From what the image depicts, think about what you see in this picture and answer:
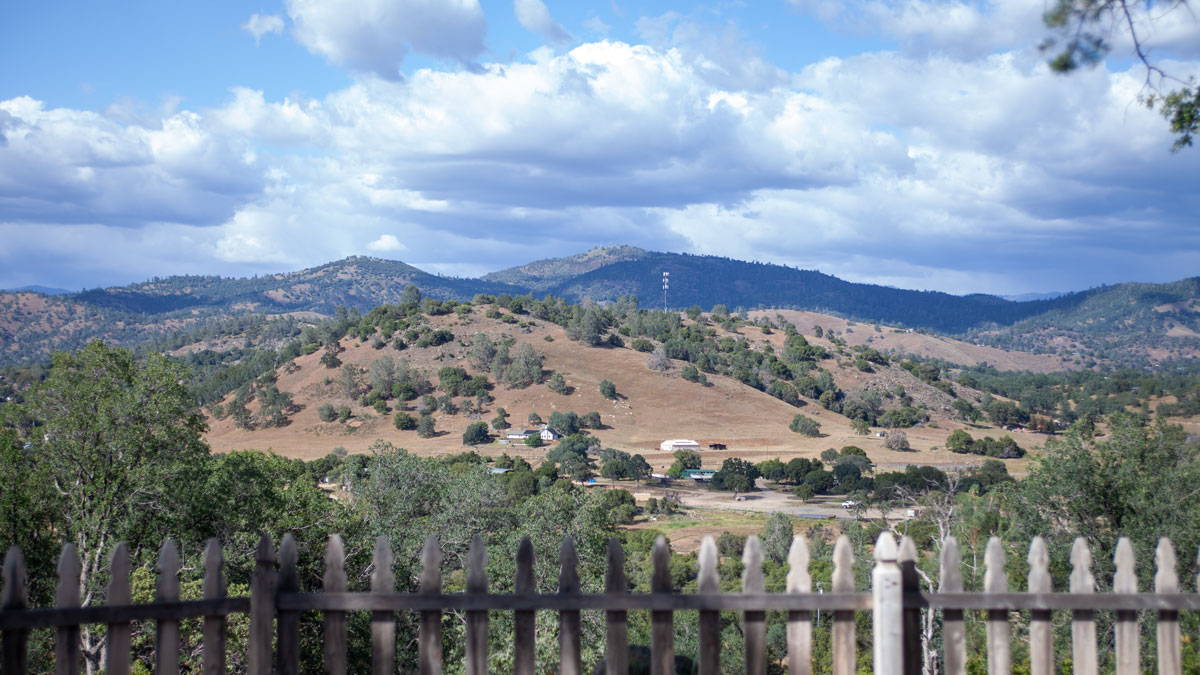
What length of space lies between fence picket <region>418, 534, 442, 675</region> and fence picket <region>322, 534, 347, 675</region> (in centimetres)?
39

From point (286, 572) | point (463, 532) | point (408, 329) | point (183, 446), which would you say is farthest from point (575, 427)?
point (286, 572)

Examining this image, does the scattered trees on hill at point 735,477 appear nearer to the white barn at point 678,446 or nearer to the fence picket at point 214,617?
the white barn at point 678,446

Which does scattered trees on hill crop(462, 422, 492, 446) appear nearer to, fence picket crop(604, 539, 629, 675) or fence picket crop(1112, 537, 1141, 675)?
fence picket crop(604, 539, 629, 675)

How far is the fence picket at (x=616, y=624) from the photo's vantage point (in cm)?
423

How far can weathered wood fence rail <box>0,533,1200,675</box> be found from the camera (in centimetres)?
421

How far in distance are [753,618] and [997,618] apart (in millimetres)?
1248

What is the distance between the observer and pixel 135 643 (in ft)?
34.7

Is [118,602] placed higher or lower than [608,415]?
higher

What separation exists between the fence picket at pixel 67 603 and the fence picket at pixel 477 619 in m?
1.85

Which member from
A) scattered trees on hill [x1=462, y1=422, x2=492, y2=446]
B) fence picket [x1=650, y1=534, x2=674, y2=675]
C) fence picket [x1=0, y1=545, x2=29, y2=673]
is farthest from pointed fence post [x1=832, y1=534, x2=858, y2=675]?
scattered trees on hill [x1=462, y1=422, x2=492, y2=446]

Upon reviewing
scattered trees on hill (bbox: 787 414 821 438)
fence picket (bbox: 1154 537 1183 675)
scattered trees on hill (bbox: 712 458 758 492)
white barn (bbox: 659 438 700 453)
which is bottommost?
scattered trees on hill (bbox: 712 458 758 492)

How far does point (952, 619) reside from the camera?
441 centimetres

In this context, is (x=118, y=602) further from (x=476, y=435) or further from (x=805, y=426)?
(x=805, y=426)

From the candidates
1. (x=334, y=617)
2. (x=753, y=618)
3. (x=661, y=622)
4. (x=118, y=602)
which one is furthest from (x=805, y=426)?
(x=118, y=602)
